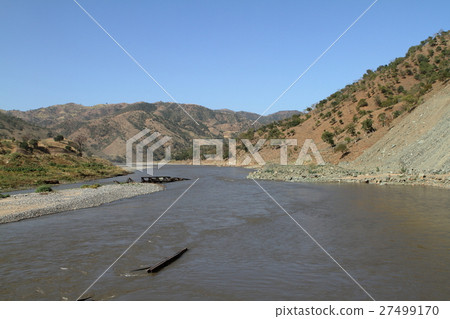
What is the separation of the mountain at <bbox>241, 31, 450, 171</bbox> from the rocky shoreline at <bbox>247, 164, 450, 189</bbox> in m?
2.11

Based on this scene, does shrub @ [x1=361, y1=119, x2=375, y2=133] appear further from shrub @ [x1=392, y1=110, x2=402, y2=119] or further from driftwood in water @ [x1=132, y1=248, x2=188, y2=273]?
driftwood in water @ [x1=132, y1=248, x2=188, y2=273]

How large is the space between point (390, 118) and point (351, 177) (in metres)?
24.7

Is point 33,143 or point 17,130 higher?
point 17,130

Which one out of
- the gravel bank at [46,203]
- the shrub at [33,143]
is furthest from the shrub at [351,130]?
the shrub at [33,143]

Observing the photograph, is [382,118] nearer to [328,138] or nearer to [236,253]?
[328,138]

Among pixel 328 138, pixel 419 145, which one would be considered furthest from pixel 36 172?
pixel 328 138

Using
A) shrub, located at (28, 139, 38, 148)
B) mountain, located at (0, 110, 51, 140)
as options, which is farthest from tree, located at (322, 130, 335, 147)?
mountain, located at (0, 110, 51, 140)

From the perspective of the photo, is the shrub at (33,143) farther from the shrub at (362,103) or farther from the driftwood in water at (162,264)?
the shrub at (362,103)

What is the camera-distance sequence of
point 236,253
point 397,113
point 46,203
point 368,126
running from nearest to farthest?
point 236,253 < point 46,203 < point 397,113 < point 368,126

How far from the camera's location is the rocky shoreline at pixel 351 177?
33487 millimetres

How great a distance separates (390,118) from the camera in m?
61.9

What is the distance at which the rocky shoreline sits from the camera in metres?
33.5

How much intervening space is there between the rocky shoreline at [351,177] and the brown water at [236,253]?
11270mm
